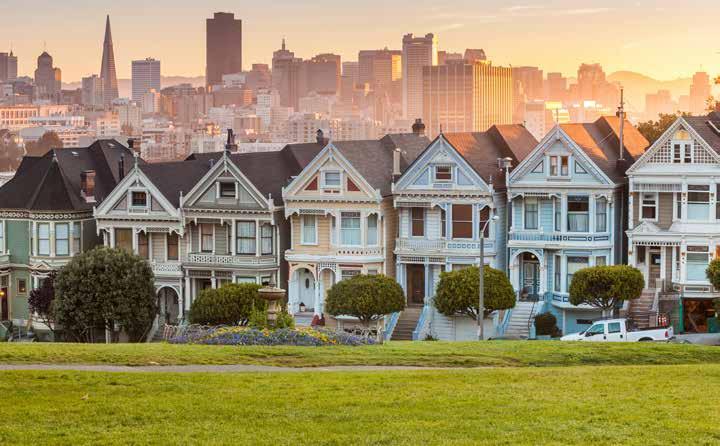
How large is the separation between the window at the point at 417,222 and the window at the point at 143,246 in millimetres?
10368

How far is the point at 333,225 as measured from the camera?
5781cm

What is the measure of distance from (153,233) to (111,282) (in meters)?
4.70

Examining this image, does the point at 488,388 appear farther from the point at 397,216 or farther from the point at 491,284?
the point at 397,216

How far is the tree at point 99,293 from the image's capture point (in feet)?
184

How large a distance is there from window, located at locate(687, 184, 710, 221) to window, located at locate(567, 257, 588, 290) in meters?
3.99

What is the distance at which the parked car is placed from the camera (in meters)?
47.9

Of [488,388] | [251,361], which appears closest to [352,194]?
[251,361]

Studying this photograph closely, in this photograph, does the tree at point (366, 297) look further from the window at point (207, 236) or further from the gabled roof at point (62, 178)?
the gabled roof at point (62, 178)

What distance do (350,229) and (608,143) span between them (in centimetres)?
1007

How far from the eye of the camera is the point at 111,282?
184 feet

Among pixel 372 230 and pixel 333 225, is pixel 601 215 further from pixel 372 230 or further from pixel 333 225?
pixel 333 225

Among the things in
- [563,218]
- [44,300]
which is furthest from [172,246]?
[563,218]

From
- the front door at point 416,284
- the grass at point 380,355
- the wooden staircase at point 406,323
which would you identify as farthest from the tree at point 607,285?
the grass at point 380,355

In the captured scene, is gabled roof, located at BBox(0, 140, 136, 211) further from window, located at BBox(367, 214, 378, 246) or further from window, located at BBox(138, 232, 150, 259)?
window, located at BBox(367, 214, 378, 246)
